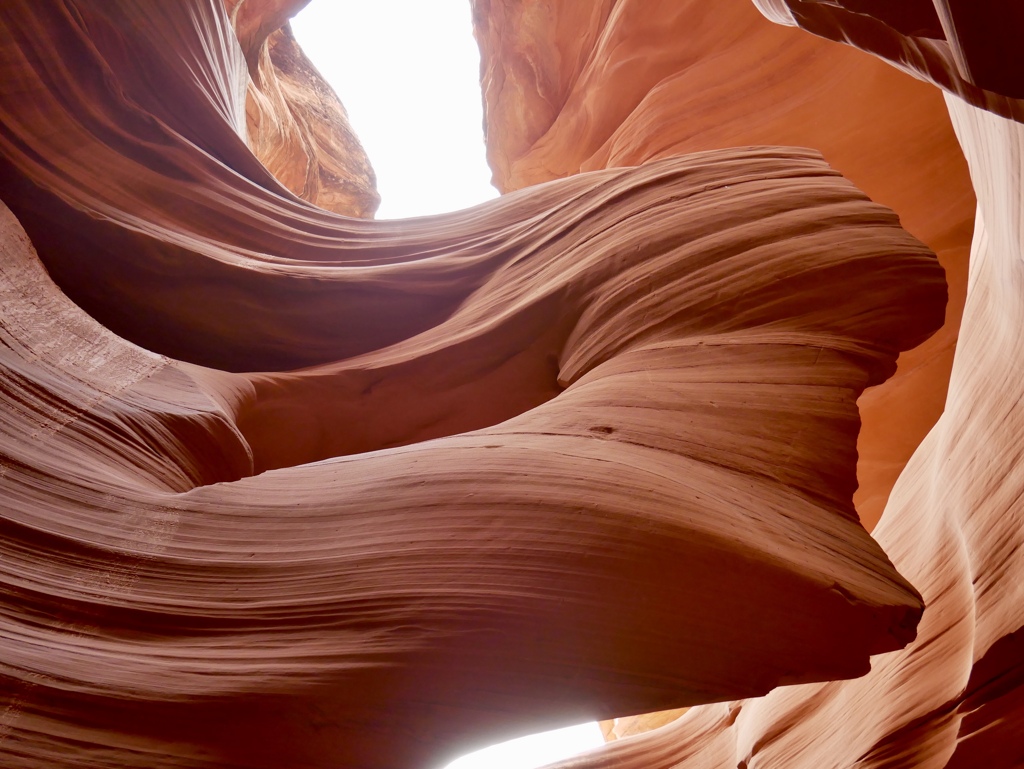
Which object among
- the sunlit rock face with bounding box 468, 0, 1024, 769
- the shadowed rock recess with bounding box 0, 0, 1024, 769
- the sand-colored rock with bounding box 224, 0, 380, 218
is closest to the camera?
the shadowed rock recess with bounding box 0, 0, 1024, 769

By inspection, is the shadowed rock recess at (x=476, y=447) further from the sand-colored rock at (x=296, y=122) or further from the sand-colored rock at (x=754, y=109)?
the sand-colored rock at (x=296, y=122)

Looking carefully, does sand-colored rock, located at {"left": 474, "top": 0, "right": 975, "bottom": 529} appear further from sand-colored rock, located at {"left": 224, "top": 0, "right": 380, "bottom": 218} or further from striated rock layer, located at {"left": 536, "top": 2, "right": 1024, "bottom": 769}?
sand-colored rock, located at {"left": 224, "top": 0, "right": 380, "bottom": 218}

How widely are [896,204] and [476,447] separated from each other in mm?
3322

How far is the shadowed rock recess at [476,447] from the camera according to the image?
921mm

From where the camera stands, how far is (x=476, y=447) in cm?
124

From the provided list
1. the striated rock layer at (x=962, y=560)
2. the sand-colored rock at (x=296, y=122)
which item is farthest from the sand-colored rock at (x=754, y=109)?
the sand-colored rock at (x=296, y=122)

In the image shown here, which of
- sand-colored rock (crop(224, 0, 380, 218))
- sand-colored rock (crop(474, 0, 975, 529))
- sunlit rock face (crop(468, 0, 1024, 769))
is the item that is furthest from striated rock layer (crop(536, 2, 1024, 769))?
A: sand-colored rock (crop(224, 0, 380, 218))

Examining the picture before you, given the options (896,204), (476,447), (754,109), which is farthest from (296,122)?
(476,447)

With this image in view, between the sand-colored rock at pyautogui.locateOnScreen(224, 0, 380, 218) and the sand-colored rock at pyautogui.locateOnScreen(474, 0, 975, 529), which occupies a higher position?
the sand-colored rock at pyautogui.locateOnScreen(224, 0, 380, 218)

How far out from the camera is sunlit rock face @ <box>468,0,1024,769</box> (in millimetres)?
1554

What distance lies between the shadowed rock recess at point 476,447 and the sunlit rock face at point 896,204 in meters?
0.01

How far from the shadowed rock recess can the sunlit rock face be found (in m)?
0.01

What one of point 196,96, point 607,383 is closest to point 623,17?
point 196,96

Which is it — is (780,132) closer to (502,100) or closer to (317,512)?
(502,100)
